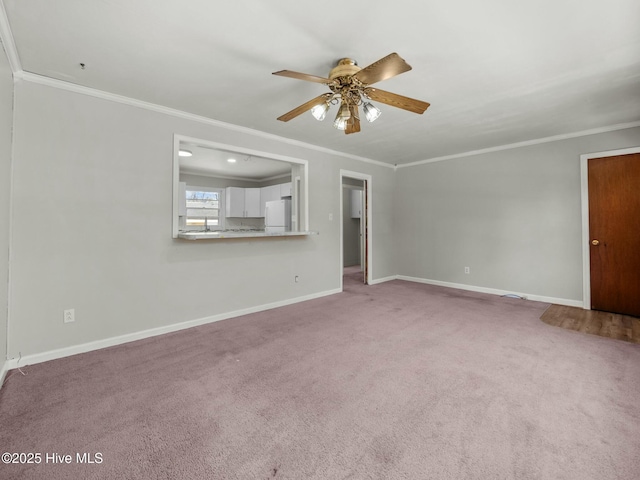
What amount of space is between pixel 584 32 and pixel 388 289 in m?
4.04

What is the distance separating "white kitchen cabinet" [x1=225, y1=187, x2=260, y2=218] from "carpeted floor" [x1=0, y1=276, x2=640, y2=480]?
4.31 metres

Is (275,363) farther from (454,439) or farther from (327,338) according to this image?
(454,439)

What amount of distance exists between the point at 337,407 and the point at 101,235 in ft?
8.66

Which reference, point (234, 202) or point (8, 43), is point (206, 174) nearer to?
point (234, 202)

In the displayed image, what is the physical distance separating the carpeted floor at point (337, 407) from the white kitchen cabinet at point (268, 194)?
4.17m

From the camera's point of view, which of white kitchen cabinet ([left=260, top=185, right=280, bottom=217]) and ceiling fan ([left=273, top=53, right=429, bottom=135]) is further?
white kitchen cabinet ([left=260, top=185, right=280, bottom=217])

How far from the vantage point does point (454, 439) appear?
5.14 feet

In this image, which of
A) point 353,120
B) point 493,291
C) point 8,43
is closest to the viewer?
point 8,43

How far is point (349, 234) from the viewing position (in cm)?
842

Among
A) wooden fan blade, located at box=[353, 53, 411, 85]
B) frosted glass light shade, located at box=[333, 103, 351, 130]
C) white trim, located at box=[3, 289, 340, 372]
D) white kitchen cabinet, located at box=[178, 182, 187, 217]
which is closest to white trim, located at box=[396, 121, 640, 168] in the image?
frosted glass light shade, located at box=[333, 103, 351, 130]

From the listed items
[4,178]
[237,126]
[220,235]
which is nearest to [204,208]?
[237,126]

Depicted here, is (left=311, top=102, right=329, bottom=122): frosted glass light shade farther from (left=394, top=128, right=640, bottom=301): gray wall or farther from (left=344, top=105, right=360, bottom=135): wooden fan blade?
(left=394, top=128, right=640, bottom=301): gray wall

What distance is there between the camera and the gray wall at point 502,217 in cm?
411

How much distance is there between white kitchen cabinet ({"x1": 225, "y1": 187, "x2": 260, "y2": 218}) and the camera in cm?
697
